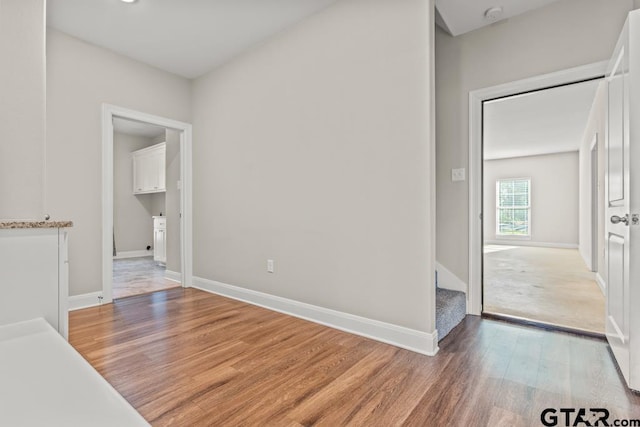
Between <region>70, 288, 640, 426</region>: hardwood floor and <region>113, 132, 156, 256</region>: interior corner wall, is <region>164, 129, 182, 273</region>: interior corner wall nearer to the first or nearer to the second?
<region>70, 288, 640, 426</region>: hardwood floor

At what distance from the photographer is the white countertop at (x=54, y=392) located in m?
0.57

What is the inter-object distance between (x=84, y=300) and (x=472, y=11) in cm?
424

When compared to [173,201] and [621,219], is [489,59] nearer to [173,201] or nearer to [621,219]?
[621,219]

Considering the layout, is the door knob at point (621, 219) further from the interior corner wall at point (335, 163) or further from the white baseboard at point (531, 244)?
the white baseboard at point (531, 244)

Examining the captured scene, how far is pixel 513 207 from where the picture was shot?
913cm

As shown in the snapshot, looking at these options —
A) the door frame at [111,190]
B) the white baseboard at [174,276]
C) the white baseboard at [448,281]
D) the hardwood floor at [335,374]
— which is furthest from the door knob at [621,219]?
the white baseboard at [174,276]

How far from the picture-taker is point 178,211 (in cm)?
411

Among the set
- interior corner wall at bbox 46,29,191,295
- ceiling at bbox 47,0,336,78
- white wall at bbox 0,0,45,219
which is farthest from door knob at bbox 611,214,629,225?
interior corner wall at bbox 46,29,191,295

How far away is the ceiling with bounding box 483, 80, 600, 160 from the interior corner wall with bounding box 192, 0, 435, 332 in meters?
1.68

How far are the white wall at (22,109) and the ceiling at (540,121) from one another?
12.4 feet

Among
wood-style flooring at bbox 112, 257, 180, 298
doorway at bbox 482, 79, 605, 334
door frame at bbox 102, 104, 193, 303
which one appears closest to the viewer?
doorway at bbox 482, 79, 605, 334

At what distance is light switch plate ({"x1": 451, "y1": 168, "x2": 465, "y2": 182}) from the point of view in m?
2.76

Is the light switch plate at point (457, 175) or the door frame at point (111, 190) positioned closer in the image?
the light switch plate at point (457, 175)

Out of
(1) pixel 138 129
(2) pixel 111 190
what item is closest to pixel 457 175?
(2) pixel 111 190
